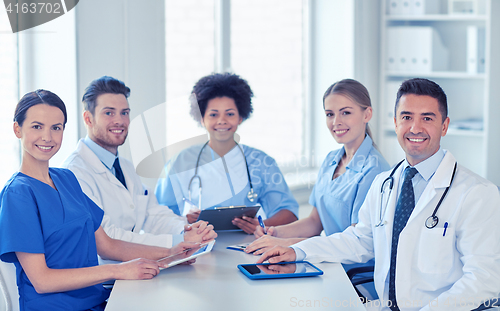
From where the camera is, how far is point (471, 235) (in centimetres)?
137

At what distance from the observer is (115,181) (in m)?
1.89

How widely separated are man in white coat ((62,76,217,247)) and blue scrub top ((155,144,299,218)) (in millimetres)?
202

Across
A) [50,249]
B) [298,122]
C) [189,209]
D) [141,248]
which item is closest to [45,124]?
[50,249]

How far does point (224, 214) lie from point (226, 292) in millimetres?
572

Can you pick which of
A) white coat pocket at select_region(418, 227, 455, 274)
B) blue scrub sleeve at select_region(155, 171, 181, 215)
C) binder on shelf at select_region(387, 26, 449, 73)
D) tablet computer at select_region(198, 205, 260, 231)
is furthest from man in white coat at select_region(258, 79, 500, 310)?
binder on shelf at select_region(387, 26, 449, 73)

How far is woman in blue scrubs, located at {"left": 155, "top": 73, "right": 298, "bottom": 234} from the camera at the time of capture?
226 cm

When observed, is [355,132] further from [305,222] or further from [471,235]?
[471,235]

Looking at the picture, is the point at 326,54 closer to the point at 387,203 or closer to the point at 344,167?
the point at 344,167

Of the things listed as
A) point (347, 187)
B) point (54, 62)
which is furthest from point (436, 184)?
point (54, 62)

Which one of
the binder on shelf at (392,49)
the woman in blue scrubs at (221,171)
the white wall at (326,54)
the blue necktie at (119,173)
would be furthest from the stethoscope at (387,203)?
the binder on shelf at (392,49)

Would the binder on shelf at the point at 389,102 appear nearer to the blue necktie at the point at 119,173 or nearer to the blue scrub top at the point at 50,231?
the blue necktie at the point at 119,173

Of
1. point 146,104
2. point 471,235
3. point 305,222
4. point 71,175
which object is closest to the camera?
point 471,235

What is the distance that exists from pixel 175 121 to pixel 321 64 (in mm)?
1910

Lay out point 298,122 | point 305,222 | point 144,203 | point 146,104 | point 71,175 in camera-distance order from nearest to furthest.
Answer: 1. point 71,175
2. point 144,203
3. point 305,222
4. point 146,104
5. point 298,122
